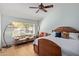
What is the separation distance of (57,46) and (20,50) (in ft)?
2.09

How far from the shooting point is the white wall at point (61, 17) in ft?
6.10

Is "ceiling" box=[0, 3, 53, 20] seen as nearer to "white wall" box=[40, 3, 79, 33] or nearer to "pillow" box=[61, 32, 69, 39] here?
"white wall" box=[40, 3, 79, 33]

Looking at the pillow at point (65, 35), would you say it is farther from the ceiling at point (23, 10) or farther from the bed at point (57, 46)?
the ceiling at point (23, 10)

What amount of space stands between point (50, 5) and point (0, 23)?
896mm

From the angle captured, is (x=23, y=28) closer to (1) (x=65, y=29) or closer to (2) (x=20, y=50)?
(2) (x=20, y=50)

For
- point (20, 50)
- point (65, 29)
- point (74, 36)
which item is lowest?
point (20, 50)

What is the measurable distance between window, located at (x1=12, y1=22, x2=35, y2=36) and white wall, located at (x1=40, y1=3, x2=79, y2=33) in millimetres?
179

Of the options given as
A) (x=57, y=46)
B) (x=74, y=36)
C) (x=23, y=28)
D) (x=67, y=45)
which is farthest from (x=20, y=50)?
(x=74, y=36)

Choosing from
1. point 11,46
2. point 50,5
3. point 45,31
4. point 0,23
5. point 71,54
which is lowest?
point 71,54

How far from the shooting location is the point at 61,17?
191 cm

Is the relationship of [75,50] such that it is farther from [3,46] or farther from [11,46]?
[3,46]

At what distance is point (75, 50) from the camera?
6.13 feet

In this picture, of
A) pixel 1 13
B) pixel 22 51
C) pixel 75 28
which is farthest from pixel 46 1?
pixel 22 51

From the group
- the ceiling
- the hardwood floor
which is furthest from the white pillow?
the hardwood floor
